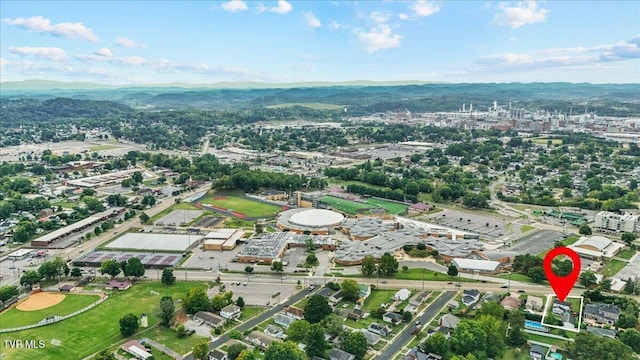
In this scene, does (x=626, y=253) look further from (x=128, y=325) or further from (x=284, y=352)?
(x=128, y=325)

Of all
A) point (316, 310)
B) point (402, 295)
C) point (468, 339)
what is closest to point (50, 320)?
point (316, 310)

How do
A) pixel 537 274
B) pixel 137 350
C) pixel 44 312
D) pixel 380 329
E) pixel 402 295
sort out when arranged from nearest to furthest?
1. pixel 137 350
2. pixel 380 329
3. pixel 44 312
4. pixel 402 295
5. pixel 537 274

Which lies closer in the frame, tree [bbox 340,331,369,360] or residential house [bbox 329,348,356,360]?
residential house [bbox 329,348,356,360]

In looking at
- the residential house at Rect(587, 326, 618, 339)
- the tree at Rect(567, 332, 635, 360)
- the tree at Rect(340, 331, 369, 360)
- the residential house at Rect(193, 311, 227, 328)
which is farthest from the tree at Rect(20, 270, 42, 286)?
the residential house at Rect(587, 326, 618, 339)

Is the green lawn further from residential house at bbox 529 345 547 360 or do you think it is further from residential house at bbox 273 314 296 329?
residential house at bbox 529 345 547 360

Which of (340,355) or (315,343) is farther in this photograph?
(315,343)

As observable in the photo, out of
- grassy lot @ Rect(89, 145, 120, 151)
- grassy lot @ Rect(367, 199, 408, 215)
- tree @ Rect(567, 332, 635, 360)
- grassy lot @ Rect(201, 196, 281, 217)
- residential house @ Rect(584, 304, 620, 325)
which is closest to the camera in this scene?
tree @ Rect(567, 332, 635, 360)
